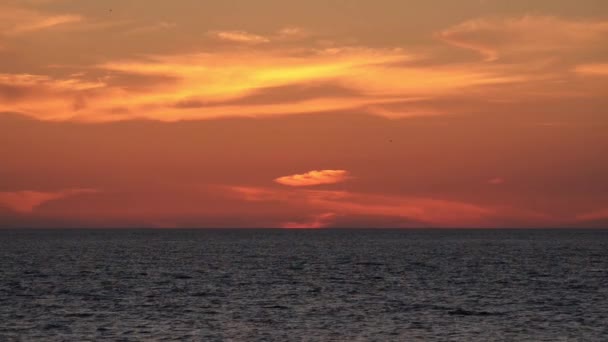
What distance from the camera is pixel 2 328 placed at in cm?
6025

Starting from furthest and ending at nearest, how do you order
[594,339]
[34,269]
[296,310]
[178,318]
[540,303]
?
[34,269]
[540,303]
[296,310]
[178,318]
[594,339]

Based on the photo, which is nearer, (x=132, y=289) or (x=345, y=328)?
(x=345, y=328)

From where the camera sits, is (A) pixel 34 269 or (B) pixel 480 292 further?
(A) pixel 34 269

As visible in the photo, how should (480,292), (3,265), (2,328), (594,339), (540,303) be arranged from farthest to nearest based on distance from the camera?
(3,265), (480,292), (540,303), (2,328), (594,339)

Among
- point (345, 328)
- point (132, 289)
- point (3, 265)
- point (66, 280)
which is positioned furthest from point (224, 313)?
point (3, 265)

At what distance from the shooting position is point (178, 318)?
65.9 metres

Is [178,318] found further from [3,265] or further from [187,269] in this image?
[3,265]

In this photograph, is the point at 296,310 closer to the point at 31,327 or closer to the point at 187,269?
the point at 31,327

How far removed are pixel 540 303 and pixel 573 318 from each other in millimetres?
10705

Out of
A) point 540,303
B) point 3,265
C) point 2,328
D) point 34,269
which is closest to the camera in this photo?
point 2,328

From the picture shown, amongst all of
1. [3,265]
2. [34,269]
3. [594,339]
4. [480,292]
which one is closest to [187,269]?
[34,269]

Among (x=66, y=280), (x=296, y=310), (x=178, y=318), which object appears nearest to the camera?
(x=178, y=318)

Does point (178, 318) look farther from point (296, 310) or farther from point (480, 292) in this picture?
point (480, 292)

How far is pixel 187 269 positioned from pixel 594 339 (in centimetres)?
7939
